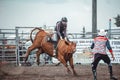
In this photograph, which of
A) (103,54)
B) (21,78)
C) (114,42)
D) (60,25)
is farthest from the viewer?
(114,42)

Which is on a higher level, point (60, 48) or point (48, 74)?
point (60, 48)

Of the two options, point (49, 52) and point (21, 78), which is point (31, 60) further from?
point (21, 78)

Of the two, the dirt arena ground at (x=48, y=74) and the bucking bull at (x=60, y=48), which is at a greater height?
the bucking bull at (x=60, y=48)

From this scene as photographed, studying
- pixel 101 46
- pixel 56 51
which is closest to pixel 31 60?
pixel 56 51

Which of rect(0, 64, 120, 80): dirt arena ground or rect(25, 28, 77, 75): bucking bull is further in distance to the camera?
rect(25, 28, 77, 75): bucking bull

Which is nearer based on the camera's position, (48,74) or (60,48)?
(60,48)

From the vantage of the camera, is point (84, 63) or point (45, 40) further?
point (84, 63)

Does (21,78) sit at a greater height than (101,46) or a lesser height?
lesser

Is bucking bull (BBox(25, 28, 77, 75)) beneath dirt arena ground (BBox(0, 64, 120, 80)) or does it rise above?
above

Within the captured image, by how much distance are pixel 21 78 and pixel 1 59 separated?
309 inches

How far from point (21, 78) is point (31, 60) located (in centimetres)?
741

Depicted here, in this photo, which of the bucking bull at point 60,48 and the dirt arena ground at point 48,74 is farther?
the bucking bull at point 60,48

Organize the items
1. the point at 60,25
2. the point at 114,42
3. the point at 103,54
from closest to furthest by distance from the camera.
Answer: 1. the point at 103,54
2. the point at 60,25
3. the point at 114,42

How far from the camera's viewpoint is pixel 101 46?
37.0ft
